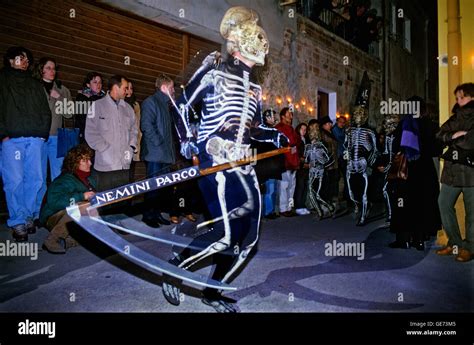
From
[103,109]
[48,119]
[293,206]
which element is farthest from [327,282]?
[293,206]

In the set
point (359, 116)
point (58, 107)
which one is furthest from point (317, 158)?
point (58, 107)

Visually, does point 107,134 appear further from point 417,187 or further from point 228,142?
point 417,187

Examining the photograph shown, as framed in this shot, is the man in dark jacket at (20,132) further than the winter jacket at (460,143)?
Yes

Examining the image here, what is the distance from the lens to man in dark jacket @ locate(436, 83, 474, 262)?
14.8 feet

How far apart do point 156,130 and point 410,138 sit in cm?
358

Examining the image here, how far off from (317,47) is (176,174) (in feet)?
33.6

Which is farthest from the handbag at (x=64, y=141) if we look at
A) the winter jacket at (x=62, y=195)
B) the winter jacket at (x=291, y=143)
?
the winter jacket at (x=291, y=143)

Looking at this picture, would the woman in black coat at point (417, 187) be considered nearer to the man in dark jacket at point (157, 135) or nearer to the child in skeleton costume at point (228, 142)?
the child in skeleton costume at point (228, 142)

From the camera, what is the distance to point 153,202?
6215mm

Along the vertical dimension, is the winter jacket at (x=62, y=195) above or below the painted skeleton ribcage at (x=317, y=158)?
below

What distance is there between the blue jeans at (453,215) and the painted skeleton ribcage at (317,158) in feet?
9.86

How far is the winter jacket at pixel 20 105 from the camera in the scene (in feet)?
15.5

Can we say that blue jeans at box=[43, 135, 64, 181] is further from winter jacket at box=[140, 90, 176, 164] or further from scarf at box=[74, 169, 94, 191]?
winter jacket at box=[140, 90, 176, 164]
